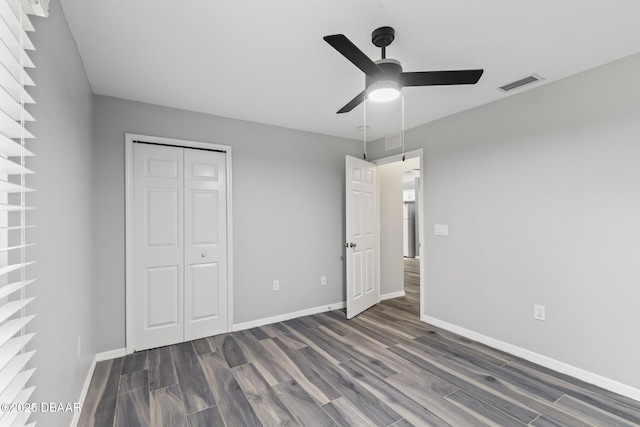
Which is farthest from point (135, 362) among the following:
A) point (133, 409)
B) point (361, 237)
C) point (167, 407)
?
point (361, 237)

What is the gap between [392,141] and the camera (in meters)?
4.04

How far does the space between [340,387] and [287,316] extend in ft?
5.15

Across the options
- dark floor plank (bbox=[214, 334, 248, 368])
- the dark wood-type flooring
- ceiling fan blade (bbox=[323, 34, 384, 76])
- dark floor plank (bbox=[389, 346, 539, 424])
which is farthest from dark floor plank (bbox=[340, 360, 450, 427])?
ceiling fan blade (bbox=[323, 34, 384, 76])

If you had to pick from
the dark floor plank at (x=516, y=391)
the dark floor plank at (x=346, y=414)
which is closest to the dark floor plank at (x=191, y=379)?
the dark floor plank at (x=346, y=414)

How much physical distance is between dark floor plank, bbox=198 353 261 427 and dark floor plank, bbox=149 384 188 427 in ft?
0.76

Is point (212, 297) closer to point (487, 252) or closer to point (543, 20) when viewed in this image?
point (487, 252)

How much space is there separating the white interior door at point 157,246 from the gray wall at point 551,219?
2.95m

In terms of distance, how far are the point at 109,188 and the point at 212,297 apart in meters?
1.50

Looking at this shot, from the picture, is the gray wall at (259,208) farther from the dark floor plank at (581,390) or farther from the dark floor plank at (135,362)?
the dark floor plank at (581,390)

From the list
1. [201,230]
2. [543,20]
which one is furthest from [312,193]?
[543,20]

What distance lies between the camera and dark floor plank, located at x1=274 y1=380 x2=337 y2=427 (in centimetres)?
188

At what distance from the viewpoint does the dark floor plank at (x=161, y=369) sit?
2330mm

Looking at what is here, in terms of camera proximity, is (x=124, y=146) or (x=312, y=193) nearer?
(x=124, y=146)

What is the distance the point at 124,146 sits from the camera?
9.21 feet
